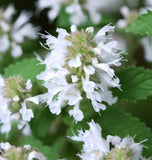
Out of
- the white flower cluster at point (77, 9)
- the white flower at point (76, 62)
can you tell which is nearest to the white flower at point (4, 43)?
the white flower cluster at point (77, 9)

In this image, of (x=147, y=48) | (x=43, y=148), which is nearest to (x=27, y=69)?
(x=43, y=148)

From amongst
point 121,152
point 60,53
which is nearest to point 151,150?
point 121,152

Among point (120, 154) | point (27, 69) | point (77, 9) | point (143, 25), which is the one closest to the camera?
point (120, 154)

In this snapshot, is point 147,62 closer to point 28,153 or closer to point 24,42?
point 24,42

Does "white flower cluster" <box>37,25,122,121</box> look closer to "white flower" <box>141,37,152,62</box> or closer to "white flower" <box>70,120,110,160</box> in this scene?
"white flower" <box>70,120,110,160</box>

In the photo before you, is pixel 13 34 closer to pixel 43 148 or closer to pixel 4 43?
pixel 4 43

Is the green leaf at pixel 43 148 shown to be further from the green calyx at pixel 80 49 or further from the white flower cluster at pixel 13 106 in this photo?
the green calyx at pixel 80 49
